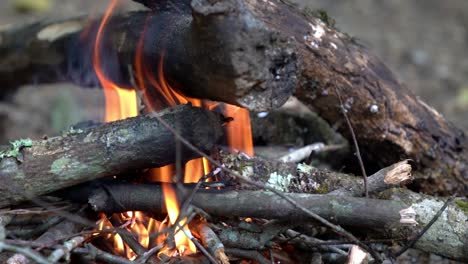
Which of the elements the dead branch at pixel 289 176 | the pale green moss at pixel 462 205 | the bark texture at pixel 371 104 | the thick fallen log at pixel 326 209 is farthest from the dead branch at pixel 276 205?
the bark texture at pixel 371 104

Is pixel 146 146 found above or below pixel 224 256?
above

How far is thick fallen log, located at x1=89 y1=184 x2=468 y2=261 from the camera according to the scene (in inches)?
85.7

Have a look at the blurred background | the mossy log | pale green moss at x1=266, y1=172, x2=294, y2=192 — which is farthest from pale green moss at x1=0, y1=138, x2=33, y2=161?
the blurred background

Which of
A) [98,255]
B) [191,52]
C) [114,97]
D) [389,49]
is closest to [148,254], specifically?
[98,255]

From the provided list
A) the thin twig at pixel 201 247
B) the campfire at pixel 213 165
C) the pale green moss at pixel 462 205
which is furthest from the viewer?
the pale green moss at pixel 462 205

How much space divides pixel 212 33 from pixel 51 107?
182 inches

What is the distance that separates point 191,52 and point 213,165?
580 mm

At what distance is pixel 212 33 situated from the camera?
195 cm

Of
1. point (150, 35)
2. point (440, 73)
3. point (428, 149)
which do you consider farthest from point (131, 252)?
point (440, 73)

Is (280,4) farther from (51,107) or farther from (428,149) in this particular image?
(51,107)

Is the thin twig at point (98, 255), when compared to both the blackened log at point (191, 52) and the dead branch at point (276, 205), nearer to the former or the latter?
the dead branch at point (276, 205)

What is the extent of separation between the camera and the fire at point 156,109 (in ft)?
7.77

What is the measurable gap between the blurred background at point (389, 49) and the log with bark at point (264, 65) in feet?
7.55

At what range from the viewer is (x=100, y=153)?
7.43 feet
